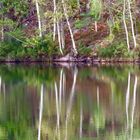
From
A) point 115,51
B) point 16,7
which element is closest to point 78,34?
point 115,51

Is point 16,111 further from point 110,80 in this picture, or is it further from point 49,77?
point 49,77

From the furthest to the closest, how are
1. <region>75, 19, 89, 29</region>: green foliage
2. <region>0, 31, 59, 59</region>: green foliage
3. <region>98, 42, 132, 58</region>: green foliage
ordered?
1. <region>75, 19, 89, 29</region>: green foliage
2. <region>0, 31, 59, 59</region>: green foliage
3. <region>98, 42, 132, 58</region>: green foliage

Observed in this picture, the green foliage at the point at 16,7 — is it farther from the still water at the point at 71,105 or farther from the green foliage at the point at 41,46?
the still water at the point at 71,105

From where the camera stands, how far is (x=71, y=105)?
27906 mm

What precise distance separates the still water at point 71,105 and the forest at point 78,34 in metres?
9.53

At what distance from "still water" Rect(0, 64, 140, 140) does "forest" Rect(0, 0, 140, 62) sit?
953cm

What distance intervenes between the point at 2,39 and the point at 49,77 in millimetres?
22531

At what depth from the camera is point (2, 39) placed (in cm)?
6494

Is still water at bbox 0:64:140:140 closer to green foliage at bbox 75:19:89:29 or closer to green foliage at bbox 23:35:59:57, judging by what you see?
green foliage at bbox 23:35:59:57

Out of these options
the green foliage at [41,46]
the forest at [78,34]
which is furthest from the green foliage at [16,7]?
the green foliage at [41,46]

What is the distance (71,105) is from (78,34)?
35.1 m

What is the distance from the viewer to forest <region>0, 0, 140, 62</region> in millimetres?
56156

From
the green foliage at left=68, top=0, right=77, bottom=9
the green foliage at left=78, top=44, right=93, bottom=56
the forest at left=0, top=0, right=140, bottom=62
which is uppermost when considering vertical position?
the green foliage at left=68, top=0, right=77, bottom=9

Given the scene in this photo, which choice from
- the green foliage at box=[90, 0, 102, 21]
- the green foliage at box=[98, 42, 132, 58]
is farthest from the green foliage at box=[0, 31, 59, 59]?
the green foliage at box=[98, 42, 132, 58]
